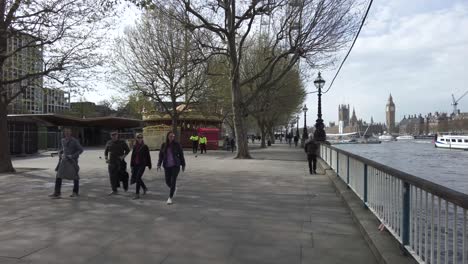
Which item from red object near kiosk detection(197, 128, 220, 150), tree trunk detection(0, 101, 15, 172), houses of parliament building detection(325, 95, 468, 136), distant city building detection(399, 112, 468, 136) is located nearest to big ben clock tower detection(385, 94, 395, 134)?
houses of parliament building detection(325, 95, 468, 136)

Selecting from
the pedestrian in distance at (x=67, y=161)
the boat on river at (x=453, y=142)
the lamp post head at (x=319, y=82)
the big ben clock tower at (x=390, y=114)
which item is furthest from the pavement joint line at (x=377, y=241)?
the big ben clock tower at (x=390, y=114)

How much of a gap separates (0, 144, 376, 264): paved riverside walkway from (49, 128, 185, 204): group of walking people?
41cm

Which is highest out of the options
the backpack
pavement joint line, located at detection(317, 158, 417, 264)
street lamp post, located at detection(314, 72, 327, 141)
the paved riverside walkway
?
street lamp post, located at detection(314, 72, 327, 141)

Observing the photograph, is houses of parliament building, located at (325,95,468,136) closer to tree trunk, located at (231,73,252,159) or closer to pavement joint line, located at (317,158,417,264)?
tree trunk, located at (231,73,252,159)

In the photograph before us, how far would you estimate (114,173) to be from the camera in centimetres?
1077

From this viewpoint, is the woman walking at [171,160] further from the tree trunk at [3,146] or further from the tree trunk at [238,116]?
the tree trunk at [238,116]

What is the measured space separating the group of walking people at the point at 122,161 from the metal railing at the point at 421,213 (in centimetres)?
434

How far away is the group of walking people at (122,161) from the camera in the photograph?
9.49m

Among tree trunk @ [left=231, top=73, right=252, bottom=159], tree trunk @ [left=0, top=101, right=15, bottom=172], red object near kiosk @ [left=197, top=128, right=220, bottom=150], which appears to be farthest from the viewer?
red object near kiosk @ [left=197, top=128, right=220, bottom=150]

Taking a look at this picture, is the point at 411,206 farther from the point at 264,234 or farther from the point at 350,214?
the point at 350,214

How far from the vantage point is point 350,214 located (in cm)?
803

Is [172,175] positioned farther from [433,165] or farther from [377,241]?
[433,165]

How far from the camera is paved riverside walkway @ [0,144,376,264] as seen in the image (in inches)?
214

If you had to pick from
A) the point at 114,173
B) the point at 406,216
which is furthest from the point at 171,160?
the point at 406,216
